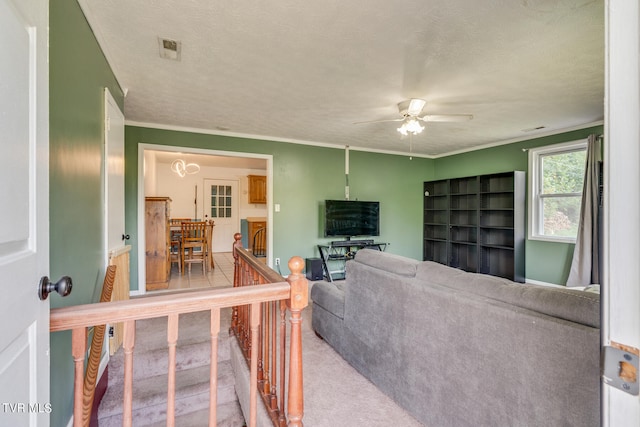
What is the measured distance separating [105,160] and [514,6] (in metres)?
2.96

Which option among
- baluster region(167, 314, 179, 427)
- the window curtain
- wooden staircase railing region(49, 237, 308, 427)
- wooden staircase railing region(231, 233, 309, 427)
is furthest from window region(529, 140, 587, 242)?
baluster region(167, 314, 179, 427)

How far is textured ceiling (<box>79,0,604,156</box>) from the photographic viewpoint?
1.81 m

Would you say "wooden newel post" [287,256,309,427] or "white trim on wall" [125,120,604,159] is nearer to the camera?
"wooden newel post" [287,256,309,427]

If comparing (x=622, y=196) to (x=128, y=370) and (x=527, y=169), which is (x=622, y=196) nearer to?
(x=128, y=370)

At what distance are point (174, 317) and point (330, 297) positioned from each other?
169 cm

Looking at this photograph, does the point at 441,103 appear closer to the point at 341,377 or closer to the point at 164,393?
the point at 341,377

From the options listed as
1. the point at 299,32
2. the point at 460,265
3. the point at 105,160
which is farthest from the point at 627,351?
the point at 460,265

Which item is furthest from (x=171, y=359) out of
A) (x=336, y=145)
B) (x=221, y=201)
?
(x=221, y=201)

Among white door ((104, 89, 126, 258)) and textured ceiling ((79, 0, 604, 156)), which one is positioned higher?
textured ceiling ((79, 0, 604, 156))

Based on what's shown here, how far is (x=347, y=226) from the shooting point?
5348mm

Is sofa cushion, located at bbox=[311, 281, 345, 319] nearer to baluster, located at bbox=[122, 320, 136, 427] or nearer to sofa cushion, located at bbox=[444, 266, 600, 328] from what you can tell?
sofa cushion, located at bbox=[444, 266, 600, 328]

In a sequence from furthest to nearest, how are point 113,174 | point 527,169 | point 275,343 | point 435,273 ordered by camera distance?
point 527,169
point 113,174
point 435,273
point 275,343

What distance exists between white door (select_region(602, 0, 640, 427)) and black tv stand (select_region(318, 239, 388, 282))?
15.2 feet
